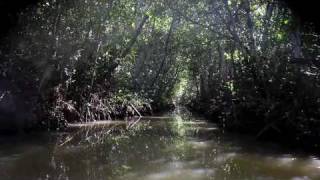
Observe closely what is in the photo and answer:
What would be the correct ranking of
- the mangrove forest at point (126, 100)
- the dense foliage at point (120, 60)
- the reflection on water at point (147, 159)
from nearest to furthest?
the reflection on water at point (147, 159) < the mangrove forest at point (126, 100) < the dense foliage at point (120, 60)

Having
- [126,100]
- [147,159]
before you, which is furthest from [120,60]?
[147,159]

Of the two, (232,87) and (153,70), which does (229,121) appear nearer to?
(232,87)

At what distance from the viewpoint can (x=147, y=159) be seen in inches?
392

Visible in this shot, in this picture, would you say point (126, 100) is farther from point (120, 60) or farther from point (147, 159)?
point (147, 159)

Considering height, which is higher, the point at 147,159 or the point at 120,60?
the point at 120,60

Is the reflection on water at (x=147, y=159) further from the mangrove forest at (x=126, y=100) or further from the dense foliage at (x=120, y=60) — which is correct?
the dense foliage at (x=120, y=60)

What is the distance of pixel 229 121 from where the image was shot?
55.4 feet

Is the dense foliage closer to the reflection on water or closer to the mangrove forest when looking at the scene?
the mangrove forest

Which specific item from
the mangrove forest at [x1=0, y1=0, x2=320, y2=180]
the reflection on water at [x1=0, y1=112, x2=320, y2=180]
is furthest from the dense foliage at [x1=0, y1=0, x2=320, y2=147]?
the reflection on water at [x1=0, y1=112, x2=320, y2=180]

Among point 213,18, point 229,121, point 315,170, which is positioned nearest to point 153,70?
point 213,18

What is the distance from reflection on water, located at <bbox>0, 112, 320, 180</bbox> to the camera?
824cm

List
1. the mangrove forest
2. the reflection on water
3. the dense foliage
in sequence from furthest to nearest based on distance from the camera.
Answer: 1. the dense foliage
2. the mangrove forest
3. the reflection on water

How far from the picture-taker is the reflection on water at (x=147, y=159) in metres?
8.24

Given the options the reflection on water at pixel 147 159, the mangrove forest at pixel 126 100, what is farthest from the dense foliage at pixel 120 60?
the reflection on water at pixel 147 159
